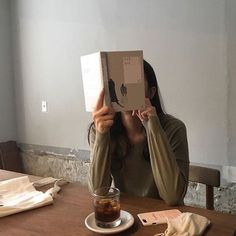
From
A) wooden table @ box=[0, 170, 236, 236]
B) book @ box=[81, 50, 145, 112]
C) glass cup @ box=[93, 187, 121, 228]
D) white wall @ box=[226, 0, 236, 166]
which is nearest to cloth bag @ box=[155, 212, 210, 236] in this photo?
wooden table @ box=[0, 170, 236, 236]

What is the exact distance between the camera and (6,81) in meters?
2.92

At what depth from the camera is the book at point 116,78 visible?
113cm

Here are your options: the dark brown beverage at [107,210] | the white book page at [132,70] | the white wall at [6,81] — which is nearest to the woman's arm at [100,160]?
the white book page at [132,70]

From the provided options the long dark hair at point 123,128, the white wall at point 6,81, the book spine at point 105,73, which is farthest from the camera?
the white wall at point 6,81

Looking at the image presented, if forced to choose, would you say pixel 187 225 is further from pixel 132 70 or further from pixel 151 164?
pixel 132 70

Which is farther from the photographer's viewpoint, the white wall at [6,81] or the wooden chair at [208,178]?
the white wall at [6,81]

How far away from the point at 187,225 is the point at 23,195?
2.05ft

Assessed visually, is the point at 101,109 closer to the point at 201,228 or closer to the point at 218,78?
the point at 201,228

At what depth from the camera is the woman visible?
1.25 meters

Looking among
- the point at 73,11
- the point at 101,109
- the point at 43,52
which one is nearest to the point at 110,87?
the point at 101,109

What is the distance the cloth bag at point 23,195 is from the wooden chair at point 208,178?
0.58m

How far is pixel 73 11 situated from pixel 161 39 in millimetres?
757

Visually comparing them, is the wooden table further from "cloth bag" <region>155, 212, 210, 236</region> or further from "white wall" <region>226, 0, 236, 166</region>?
"white wall" <region>226, 0, 236, 166</region>

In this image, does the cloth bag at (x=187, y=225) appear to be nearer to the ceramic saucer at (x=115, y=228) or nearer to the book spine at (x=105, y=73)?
the ceramic saucer at (x=115, y=228)
